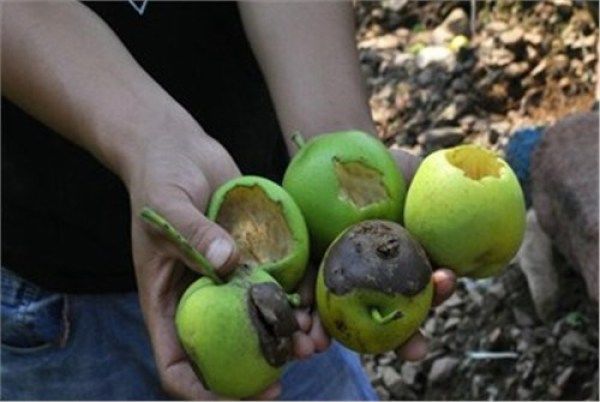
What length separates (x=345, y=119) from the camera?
5.49 feet

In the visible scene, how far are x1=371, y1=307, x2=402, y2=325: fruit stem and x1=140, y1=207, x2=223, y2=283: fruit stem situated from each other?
0.55ft

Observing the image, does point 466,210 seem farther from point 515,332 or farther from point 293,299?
point 515,332

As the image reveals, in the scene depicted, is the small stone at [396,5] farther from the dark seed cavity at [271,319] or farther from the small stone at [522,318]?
the dark seed cavity at [271,319]

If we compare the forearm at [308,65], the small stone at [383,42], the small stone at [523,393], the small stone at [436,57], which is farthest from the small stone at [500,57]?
the forearm at [308,65]

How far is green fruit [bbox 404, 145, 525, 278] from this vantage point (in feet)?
4.41

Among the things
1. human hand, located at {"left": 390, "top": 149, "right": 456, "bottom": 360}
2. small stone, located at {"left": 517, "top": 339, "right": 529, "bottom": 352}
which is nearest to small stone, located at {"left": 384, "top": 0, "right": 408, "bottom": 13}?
small stone, located at {"left": 517, "top": 339, "right": 529, "bottom": 352}

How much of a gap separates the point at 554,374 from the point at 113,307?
1252mm

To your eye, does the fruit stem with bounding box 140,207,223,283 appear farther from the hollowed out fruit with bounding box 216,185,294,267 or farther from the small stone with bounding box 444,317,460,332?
the small stone with bounding box 444,317,460,332

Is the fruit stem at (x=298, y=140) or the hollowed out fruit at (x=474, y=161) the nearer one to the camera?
the hollowed out fruit at (x=474, y=161)

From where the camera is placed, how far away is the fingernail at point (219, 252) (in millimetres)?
1273

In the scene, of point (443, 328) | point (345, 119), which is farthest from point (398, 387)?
point (345, 119)

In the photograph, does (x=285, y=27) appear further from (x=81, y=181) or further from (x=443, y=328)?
(x=443, y=328)

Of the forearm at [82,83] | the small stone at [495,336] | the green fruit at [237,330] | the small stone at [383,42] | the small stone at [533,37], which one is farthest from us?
the small stone at [383,42]

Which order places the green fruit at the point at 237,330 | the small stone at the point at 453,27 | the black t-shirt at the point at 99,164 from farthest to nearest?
the small stone at the point at 453,27 → the black t-shirt at the point at 99,164 → the green fruit at the point at 237,330
